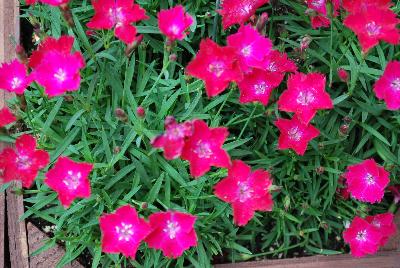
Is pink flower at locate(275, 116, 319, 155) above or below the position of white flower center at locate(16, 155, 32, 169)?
below

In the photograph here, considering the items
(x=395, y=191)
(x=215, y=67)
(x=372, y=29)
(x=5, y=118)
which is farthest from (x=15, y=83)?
(x=395, y=191)

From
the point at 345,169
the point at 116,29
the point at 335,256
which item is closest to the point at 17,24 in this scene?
the point at 116,29

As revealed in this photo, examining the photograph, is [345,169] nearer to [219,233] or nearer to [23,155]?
[219,233]

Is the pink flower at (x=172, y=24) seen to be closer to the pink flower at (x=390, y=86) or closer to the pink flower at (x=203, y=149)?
the pink flower at (x=203, y=149)

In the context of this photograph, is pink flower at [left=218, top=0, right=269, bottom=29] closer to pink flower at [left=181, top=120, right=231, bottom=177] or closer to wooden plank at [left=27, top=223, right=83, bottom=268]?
pink flower at [left=181, top=120, right=231, bottom=177]

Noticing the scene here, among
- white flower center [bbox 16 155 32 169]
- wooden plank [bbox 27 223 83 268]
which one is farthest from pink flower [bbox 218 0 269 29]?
wooden plank [bbox 27 223 83 268]

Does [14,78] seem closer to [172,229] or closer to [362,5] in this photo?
[172,229]

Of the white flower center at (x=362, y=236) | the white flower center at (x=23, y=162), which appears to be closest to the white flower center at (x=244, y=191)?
the white flower center at (x=362, y=236)

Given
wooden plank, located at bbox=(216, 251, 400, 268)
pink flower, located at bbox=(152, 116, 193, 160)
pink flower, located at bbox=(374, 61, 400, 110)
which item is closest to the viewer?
pink flower, located at bbox=(152, 116, 193, 160)
